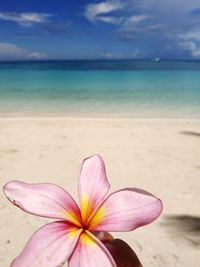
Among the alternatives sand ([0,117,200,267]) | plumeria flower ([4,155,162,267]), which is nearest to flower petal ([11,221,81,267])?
plumeria flower ([4,155,162,267])

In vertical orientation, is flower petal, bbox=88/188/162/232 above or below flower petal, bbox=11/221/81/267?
above

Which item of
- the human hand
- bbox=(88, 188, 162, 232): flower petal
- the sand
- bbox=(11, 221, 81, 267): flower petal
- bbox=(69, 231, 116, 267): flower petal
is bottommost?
the sand

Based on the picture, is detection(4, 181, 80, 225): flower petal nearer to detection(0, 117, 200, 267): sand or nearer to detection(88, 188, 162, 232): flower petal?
detection(88, 188, 162, 232): flower petal

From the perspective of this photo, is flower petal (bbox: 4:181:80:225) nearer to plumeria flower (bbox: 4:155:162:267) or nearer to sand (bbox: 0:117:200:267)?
plumeria flower (bbox: 4:155:162:267)

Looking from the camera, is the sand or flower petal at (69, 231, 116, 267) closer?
flower petal at (69, 231, 116, 267)

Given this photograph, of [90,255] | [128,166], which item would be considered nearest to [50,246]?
[90,255]

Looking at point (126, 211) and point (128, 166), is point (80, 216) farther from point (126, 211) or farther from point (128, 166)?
point (128, 166)

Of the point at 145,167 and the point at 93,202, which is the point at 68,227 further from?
the point at 145,167

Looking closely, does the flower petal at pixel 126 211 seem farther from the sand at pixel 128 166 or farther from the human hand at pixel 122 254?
the sand at pixel 128 166
